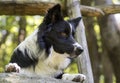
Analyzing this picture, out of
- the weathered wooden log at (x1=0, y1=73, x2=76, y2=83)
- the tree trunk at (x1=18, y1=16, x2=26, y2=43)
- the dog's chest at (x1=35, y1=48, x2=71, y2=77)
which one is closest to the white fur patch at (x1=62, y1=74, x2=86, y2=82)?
the dog's chest at (x1=35, y1=48, x2=71, y2=77)

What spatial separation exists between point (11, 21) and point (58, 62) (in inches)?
157

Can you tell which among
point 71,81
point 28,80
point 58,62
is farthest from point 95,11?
point 28,80

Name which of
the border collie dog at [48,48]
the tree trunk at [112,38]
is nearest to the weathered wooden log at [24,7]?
the border collie dog at [48,48]

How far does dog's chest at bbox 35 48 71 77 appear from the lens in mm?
4008

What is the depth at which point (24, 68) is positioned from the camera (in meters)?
3.96

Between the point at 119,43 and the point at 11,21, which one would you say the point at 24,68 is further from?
the point at 11,21

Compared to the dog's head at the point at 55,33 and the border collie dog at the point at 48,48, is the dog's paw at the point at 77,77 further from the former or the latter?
the dog's head at the point at 55,33

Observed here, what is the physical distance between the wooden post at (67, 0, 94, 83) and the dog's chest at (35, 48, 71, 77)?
1.57 ft

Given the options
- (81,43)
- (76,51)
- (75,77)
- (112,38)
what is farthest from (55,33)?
(112,38)

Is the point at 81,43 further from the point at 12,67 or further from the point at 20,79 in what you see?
the point at 20,79

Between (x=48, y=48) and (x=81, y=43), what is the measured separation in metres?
0.73

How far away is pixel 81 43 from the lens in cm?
466

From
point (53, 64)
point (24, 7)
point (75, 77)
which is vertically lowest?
point (75, 77)

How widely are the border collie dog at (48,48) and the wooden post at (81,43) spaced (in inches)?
19.8
